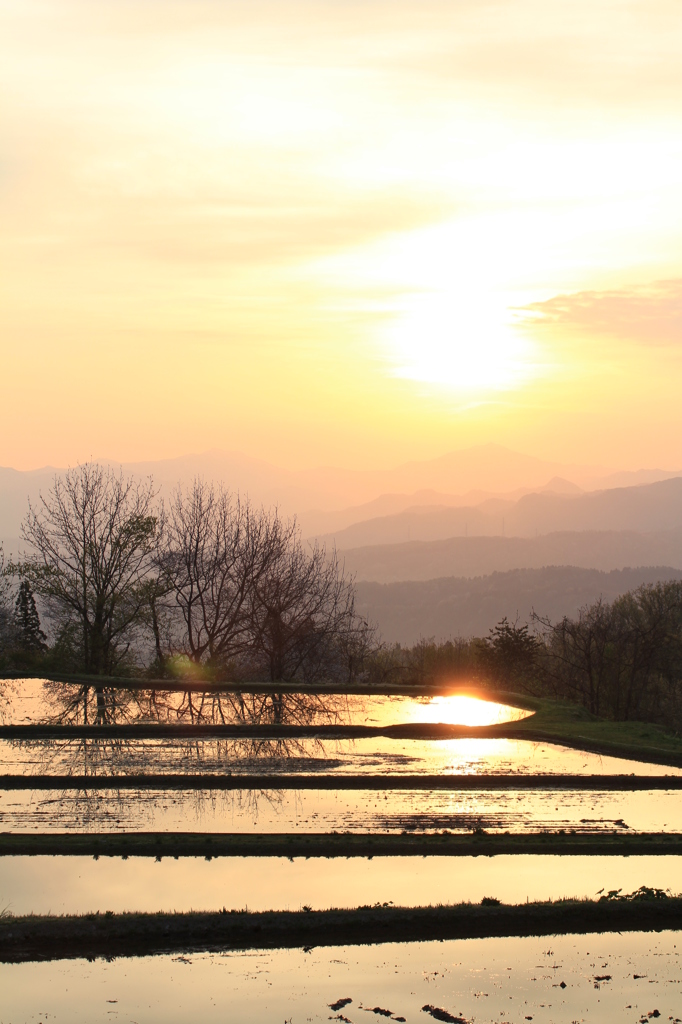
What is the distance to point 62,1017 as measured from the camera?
774cm

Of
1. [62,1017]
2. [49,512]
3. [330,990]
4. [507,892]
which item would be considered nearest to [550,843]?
[507,892]

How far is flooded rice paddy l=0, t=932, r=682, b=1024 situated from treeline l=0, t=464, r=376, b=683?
64.2 ft

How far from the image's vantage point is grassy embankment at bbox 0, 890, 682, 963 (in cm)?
908

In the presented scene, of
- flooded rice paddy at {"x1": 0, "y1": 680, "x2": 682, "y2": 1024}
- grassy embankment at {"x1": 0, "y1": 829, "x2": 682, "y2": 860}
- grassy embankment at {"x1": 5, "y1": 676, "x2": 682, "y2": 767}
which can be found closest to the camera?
flooded rice paddy at {"x1": 0, "y1": 680, "x2": 682, "y2": 1024}

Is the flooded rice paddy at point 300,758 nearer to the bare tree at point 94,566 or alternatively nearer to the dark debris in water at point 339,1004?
the dark debris in water at point 339,1004

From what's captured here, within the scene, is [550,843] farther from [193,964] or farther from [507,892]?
[193,964]

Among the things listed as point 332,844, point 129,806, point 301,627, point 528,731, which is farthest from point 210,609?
point 332,844

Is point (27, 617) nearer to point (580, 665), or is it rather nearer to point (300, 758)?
point (580, 665)

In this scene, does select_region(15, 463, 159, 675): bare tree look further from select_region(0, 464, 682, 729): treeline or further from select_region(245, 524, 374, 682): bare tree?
select_region(245, 524, 374, 682): bare tree

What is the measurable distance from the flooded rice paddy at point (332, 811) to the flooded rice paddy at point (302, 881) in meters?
0.92

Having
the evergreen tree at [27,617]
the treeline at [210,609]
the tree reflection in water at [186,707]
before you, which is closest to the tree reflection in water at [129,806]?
the tree reflection in water at [186,707]

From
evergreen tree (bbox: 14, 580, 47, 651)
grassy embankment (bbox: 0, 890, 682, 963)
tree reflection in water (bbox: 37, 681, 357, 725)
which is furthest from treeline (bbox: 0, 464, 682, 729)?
grassy embankment (bbox: 0, 890, 682, 963)

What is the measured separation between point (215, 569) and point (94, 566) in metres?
4.18

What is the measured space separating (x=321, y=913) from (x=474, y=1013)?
2.07 meters
